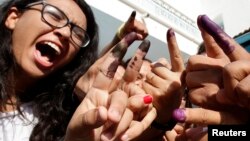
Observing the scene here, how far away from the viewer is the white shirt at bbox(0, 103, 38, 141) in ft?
3.74

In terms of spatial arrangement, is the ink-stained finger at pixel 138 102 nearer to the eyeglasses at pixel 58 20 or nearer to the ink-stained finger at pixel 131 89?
the ink-stained finger at pixel 131 89

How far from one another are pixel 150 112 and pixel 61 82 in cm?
79

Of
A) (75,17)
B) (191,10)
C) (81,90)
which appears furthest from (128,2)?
(81,90)

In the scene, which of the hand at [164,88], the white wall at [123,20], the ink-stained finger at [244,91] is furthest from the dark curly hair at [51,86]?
the white wall at [123,20]

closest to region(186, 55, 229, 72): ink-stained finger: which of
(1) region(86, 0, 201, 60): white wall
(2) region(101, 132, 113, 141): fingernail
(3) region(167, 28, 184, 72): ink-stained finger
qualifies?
(3) region(167, 28, 184, 72): ink-stained finger

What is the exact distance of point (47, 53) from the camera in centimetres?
129

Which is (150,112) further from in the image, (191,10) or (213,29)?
(191,10)

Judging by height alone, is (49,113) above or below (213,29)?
below

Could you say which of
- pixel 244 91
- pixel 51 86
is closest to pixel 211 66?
pixel 244 91

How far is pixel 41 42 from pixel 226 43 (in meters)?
0.84

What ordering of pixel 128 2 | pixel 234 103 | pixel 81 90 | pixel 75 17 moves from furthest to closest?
pixel 128 2 < pixel 75 17 < pixel 81 90 < pixel 234 103

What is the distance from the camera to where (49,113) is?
131 centimetres

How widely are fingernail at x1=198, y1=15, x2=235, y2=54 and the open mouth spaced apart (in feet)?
2.42

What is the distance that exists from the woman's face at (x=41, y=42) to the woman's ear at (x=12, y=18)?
35 millimetres
